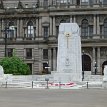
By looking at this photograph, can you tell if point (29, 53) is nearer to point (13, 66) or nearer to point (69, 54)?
point (13, 66)

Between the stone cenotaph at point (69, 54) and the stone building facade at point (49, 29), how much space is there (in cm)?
3532

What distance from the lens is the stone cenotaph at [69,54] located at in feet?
191

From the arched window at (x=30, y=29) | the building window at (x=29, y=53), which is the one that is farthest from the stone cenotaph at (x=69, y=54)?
the arched window at (x=30, y=29)

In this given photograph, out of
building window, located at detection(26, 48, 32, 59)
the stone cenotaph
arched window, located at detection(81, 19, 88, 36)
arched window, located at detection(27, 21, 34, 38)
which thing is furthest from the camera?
arched window, located at detection(27, 21, 34, 38)

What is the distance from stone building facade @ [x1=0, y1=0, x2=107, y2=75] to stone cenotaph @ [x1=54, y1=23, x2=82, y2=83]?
3532 centimetres

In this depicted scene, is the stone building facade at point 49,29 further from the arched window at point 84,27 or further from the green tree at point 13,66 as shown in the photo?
the green tree at point 13,66

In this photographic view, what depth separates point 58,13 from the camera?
99438 millimetres

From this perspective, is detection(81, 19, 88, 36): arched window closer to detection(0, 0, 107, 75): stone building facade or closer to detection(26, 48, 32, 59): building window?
detection(0, 0, 107, 75): stone building facade

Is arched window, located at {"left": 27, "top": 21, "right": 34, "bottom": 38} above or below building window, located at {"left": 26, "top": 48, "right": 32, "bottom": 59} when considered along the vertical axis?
above

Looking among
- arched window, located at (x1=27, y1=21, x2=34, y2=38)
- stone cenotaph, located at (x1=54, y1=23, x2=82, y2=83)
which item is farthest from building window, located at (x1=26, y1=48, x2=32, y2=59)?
stone cenotaph, located at (x1=54, y1=23, x2=82, y2=83)

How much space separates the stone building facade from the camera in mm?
97562

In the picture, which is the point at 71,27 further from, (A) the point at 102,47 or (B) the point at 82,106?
(A) the point at 102,47


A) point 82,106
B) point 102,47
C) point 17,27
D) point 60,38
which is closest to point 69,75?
point 60,38

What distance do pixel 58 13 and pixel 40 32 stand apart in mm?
6781
